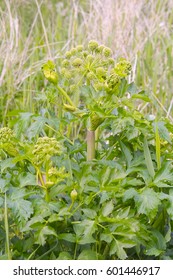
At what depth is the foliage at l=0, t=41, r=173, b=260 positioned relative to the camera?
5.47 feet

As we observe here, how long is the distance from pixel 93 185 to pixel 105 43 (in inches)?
107

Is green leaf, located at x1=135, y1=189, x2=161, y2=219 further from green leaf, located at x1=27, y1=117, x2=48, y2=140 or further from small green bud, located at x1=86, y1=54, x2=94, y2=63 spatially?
small green bud, located at x1=86, y1=54, x2=94, y2=63

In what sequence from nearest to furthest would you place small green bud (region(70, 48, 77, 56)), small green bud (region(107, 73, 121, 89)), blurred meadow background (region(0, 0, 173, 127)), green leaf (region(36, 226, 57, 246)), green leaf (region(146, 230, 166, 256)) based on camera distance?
green leaf (region(36, 226, 57, 246)) < green leaf (region(146, 230, 166, 256)) < small green bud (region(107, 73, 121, 89)) < small green bud (region(70, 48, 77, 56)) < blurred meadow background (region(0, 0, 173, 127))

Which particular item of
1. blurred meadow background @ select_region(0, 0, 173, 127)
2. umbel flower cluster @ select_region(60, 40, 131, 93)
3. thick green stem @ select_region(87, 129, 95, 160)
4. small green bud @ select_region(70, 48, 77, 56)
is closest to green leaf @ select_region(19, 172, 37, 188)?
thick green stem @ select_region(87, 129, 95, 160)

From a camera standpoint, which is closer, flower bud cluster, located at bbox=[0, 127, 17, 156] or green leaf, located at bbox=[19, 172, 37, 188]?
green leaf, located at bbox=[19, 172, 37, 188]

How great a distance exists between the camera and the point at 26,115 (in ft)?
6.20

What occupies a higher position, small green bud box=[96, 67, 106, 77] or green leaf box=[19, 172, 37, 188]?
small green bud box=[96, 67, 106, 77]

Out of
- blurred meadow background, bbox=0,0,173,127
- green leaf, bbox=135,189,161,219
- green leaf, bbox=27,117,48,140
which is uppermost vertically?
blurred meadow background, bbox=0,0,173,127

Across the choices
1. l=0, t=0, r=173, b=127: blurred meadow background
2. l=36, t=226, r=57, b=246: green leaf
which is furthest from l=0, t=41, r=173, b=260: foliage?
l=0, t=0, r=173, b=127: blurred meadow background

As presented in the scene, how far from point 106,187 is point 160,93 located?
2.39 meters

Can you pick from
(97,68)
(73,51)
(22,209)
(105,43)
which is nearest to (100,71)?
(97,68)

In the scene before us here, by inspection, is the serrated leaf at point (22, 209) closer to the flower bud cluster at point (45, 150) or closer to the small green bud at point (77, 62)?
the flower bud cluster at point (45, 150)

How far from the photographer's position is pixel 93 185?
68.6 inches

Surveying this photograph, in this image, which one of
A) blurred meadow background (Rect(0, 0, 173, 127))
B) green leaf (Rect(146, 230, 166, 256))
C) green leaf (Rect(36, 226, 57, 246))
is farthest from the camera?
blurred meadow background (Rect(0, 0, 173, 127))
